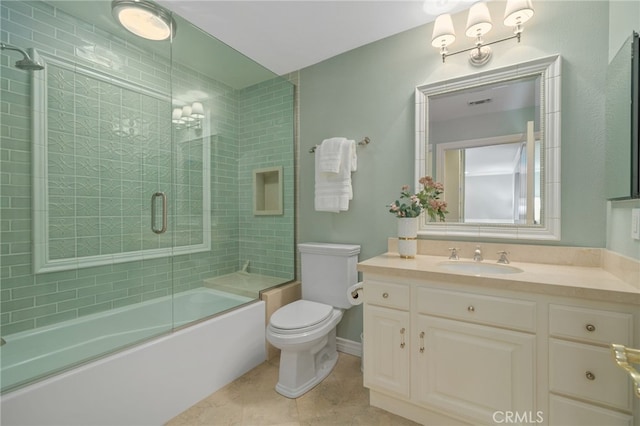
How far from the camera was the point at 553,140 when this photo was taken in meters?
1.51

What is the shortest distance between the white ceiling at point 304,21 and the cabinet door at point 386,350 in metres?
1.88

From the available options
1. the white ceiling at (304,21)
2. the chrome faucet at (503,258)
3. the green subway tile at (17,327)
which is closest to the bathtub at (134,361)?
the green subway tile at (17,327)

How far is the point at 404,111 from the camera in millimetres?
1966

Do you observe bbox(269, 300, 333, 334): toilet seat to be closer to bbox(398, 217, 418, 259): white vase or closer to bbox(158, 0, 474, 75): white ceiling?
bbox(398, 217, 418, 259): white vase

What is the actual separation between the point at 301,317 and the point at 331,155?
Answer: 3.91 ft

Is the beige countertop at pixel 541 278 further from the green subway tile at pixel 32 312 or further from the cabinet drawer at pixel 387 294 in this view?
the green subway tile at pixel 32 312

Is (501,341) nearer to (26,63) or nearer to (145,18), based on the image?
(145,18)

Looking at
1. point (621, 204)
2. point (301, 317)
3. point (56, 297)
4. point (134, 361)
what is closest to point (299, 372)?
point (301, 317)

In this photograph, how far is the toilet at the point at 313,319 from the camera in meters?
1.66

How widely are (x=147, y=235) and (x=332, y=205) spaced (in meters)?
1.47

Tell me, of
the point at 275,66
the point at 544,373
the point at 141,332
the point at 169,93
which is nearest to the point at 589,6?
the point at 544,373

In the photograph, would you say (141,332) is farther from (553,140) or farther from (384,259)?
(553,140)

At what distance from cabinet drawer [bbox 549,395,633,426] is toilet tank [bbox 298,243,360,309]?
1.17 metres

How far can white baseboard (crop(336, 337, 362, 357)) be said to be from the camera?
7.06 ft
